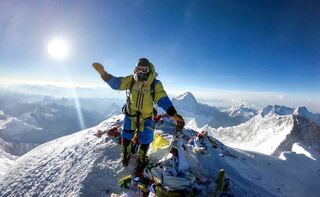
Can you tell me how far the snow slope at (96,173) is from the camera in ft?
32.0

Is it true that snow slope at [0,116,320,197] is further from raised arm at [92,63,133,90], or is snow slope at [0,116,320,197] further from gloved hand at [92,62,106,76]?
gloved hand at [92,62,106,76]

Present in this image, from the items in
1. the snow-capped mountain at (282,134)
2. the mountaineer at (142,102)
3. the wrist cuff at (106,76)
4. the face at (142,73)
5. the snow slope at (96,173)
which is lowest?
the snow-capped mountain at (282,134)

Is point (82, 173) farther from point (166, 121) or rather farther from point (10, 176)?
point (166, 121)

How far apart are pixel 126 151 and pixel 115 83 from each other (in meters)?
2.65

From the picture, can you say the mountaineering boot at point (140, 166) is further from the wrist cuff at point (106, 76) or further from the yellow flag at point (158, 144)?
the wrist cuff at point (106, 76)

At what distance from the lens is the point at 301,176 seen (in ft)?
52.3

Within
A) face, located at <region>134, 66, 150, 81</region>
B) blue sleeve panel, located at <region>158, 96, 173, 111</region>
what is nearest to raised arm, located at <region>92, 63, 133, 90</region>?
face, located at <region>134, 66, 150, 81</region>

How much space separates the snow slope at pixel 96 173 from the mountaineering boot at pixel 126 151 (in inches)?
11.2

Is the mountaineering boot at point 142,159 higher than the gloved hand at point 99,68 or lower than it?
lower

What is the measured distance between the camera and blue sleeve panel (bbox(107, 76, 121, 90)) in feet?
32.1

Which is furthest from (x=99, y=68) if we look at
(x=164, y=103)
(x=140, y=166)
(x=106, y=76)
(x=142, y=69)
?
(x=140, y=166)

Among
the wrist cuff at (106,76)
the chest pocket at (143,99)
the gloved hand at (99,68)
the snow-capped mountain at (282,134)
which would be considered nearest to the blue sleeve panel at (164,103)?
the chest pocket at (143,99)

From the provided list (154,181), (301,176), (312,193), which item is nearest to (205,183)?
(154,181)

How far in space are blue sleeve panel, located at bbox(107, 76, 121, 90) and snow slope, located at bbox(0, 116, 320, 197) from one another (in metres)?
3.19
